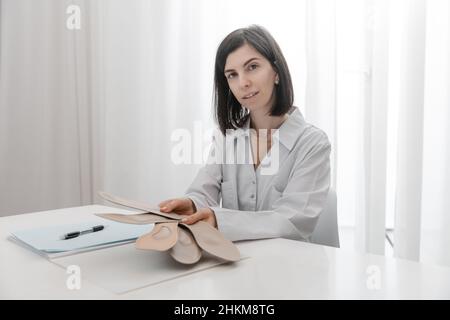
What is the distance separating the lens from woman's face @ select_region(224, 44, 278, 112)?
1.23 meters

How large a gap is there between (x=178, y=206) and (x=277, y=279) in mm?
442

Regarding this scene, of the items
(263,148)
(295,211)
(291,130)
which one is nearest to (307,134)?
(291,130)

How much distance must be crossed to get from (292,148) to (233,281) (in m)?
0.64

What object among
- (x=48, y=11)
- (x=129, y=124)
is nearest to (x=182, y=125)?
(x=129, y=124)

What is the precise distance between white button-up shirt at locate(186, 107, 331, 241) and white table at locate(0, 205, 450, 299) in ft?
0.40

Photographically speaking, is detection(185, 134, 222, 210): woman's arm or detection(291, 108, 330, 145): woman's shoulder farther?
detection(185, 134, 222, 210): woman's arm

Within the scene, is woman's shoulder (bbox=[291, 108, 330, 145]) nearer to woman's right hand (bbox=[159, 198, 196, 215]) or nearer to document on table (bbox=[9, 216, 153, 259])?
woman's right hand (bbox=[159, 198, 196, 215])

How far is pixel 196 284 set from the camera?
0.64m

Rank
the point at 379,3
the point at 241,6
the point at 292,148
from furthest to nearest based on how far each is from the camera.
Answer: the point at 241,6, the point at 379,3, the point at 292,148

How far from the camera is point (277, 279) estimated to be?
0.66 metres

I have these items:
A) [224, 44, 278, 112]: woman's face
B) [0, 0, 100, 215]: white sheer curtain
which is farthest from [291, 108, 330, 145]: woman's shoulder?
[0, 0, 100, 215]: white sheer curtain

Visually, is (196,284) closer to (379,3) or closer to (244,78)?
(244,78)

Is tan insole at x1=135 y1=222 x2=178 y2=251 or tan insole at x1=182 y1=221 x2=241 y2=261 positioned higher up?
tan insole at x1=135 y1=222 x2=178 y2=251
